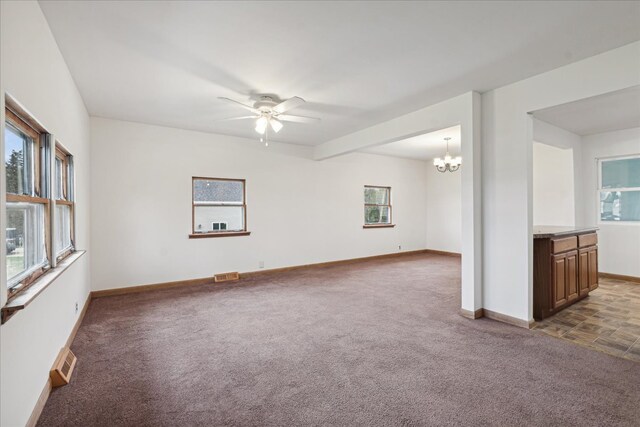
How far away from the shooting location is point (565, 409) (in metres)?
1.96

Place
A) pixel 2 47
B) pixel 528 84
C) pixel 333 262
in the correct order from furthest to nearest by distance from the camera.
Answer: pixel 333 262 < pixel 528 84 < pixel 2 47

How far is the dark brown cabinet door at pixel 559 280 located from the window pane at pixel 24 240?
15.8ft

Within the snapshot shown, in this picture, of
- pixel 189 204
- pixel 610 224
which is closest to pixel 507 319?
pixel 610 224

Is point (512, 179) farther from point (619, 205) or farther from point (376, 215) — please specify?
point (376, 215)

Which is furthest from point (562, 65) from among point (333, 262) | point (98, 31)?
point (333, 262)

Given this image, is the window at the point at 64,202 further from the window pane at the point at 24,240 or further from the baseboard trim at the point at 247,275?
the baseboard trim at the point at 247,275

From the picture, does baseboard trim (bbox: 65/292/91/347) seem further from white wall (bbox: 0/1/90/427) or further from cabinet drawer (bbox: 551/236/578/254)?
cabinet drawer (bbox: 551/236/578/254)

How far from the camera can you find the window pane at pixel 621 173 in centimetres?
516

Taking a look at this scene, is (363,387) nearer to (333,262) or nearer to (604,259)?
(333,262)

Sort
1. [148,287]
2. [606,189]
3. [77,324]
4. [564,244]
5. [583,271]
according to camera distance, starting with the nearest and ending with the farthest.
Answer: [77,324], [564,244], [583,271], [148,287], [606,189]

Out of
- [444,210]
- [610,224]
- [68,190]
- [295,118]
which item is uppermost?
[295,118]

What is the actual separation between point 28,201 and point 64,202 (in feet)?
3.86

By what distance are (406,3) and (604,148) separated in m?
5.44

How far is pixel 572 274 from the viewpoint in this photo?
12.6 feet
